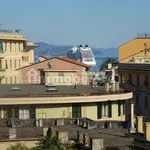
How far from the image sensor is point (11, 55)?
93.2 metres

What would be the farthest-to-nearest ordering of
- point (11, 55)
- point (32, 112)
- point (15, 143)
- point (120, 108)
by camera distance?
point (11, 55), point (120, 108), point (32, 112), point (15, 143)

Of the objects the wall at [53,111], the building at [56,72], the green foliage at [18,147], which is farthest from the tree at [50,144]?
the building at [56,72]

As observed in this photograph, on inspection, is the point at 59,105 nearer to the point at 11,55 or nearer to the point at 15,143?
the point at 15,143

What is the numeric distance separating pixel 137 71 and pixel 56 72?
11.7 metres

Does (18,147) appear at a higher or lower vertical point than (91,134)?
lower

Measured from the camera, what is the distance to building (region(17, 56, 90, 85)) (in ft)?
258

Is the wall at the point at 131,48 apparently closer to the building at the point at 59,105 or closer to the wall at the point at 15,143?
the building at the point at 59,105

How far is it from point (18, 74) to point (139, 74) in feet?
68.7

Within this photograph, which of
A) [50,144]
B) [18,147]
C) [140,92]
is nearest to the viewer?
[50,144]

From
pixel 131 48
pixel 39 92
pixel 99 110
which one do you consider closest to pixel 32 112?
pixel 39 92

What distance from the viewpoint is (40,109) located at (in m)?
45.7

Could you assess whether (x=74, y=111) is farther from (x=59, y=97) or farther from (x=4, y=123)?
(x=4, y=123)

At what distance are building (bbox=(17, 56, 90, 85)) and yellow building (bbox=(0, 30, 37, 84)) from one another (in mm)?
3982

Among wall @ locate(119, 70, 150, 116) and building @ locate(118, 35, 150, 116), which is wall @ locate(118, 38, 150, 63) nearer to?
building @ locate(118, 35, 150, 116)
